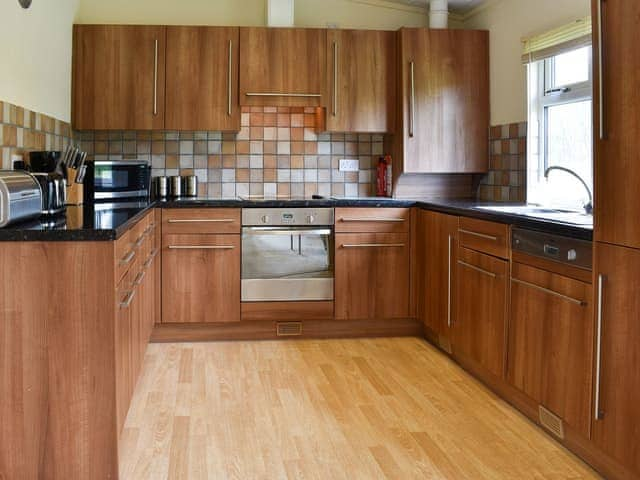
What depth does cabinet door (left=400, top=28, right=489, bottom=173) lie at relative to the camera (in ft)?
15.0

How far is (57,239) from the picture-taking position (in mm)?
2117

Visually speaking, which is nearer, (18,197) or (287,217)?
(18,197)

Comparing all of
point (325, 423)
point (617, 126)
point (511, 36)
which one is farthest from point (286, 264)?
point (617, 126)

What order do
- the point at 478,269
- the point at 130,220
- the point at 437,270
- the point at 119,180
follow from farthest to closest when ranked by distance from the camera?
1. the point at 119,180
2. the point at 437,270
3. the point at 478,269
4. the point at 130,220

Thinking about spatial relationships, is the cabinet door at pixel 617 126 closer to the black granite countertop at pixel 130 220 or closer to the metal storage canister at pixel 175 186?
the black granite countertop at pixel 130 220

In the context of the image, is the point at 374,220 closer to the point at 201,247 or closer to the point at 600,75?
the point at 201,247

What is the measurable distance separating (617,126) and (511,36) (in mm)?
2288

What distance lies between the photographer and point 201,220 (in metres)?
4.27

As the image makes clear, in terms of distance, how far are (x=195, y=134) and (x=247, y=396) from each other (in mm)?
2240

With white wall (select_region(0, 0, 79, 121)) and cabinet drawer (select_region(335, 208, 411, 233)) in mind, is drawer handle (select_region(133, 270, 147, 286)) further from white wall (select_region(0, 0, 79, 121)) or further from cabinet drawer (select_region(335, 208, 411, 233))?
cabinet drawer (select_region(335, 208, 411, 233))

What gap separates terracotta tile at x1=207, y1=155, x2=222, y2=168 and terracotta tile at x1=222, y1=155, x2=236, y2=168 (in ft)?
0.09

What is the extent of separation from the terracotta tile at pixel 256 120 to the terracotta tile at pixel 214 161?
1.10ft

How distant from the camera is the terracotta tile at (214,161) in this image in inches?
192

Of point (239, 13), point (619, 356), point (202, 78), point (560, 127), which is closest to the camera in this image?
point (619, 356)
